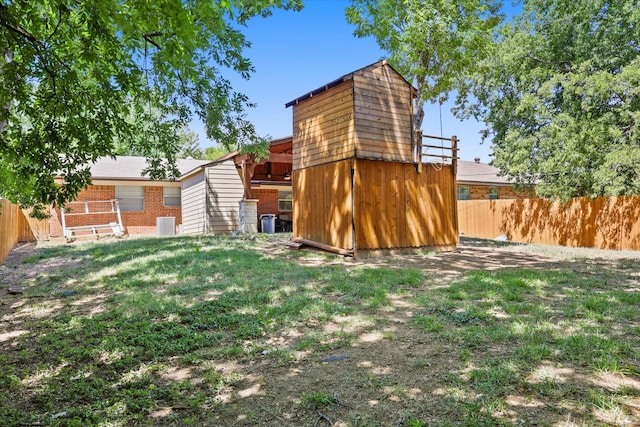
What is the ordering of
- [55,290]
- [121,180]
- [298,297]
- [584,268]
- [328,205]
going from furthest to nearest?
[121,180], [328,205], [584,268], [55,290], [298,297]

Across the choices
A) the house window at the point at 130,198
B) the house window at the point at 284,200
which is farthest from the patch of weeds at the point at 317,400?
the house window at the point at 130,198

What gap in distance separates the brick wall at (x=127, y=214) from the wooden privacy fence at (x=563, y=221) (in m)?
16.2

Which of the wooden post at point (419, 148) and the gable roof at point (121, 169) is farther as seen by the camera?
the gable roof at point (121, 169)

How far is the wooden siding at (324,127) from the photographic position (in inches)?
385

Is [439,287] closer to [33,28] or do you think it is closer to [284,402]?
[284,402]

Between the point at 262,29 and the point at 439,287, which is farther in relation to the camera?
the point at 262,29

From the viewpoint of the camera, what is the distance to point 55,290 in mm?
6535

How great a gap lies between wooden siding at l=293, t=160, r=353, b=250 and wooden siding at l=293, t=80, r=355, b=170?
0.30 metres

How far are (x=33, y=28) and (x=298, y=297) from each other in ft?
14.4

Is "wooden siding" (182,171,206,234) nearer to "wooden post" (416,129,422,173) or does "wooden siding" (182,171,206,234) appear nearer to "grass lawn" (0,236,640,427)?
"grass lawn" (0,236,640,427)

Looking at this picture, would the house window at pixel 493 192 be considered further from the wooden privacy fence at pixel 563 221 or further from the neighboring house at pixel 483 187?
the wooden privacy fence at pixel 563 221

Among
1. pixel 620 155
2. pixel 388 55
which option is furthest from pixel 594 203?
pixel 388 55

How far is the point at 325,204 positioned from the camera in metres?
10.5

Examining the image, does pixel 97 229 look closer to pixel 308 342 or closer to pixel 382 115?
pixel 382 115
